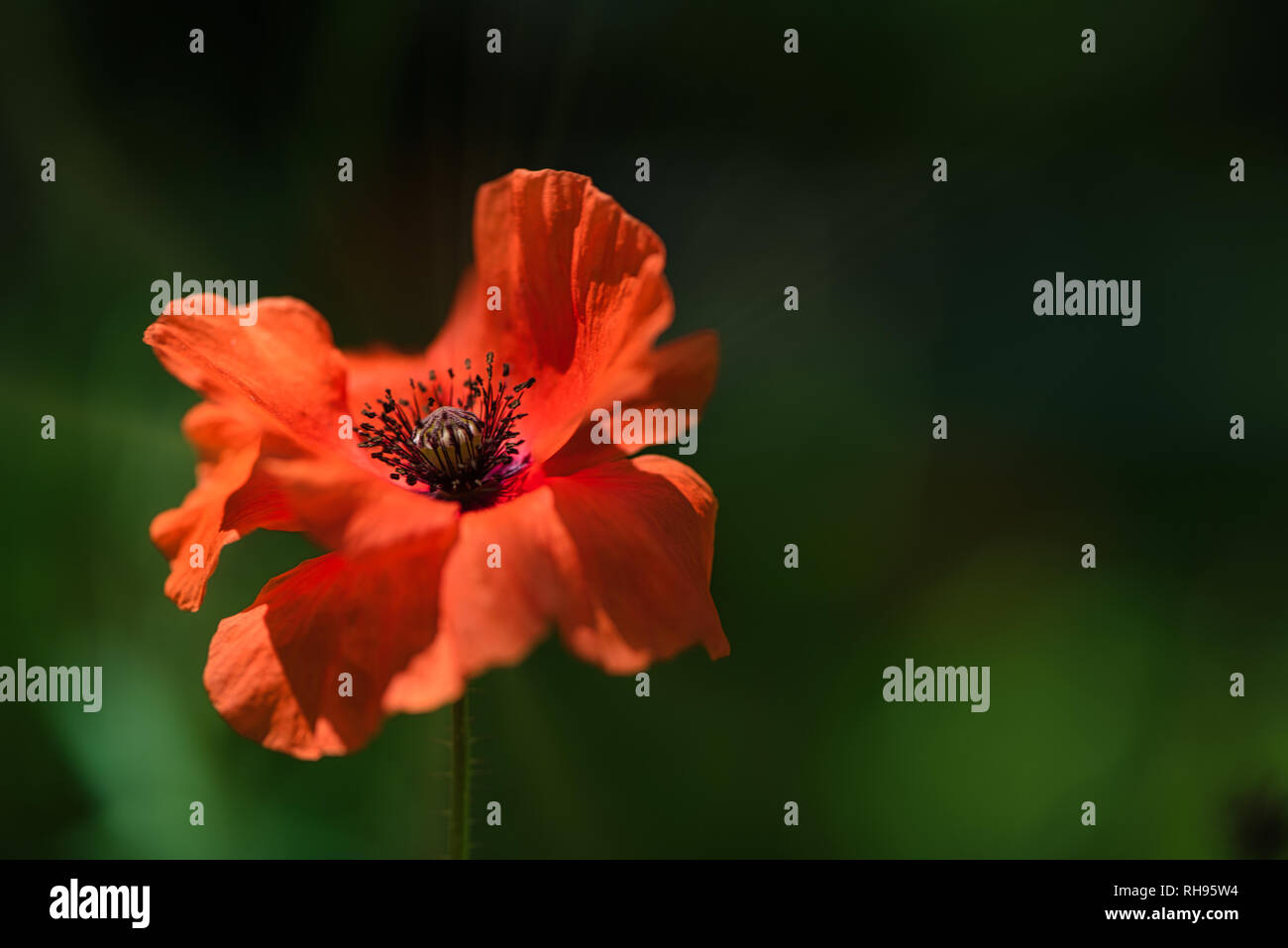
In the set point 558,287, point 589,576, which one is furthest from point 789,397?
point 589,576

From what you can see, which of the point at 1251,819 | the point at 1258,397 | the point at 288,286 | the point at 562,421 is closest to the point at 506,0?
the point at 288,286

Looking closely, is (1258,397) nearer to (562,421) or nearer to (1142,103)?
(1142,103)

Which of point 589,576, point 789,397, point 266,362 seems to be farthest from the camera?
point 789,397

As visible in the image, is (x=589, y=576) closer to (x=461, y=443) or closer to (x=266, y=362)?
(x=461, y=443)

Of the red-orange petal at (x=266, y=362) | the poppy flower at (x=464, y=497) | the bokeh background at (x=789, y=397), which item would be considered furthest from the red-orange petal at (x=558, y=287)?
the bokeh background at (x=789, y=397)

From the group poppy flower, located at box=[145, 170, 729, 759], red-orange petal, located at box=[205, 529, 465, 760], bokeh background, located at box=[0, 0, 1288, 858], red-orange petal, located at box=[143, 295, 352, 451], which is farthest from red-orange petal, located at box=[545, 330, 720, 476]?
bokeh background, located at box=[0, 0, 1288, 858]

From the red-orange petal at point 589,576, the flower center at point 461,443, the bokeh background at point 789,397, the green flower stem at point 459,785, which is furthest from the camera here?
the bokeh background at point 789,397

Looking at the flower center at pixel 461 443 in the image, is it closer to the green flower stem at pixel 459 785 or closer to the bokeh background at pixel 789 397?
the green flower stem at pixel 459 785

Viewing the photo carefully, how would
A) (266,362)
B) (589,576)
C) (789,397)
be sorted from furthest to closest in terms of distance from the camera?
(789,397) < (266,362) < (589,576)
